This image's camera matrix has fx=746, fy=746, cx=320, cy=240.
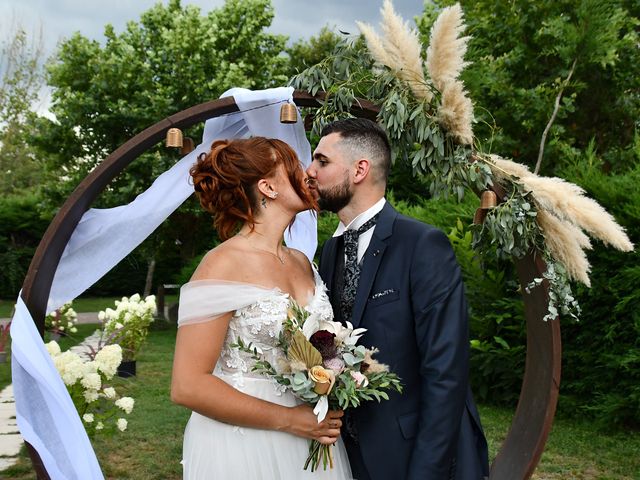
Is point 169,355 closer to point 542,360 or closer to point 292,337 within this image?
point 542,360

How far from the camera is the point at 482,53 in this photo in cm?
1207

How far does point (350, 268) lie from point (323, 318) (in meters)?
0.47

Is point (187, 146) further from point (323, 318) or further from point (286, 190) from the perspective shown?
point (323, 318)

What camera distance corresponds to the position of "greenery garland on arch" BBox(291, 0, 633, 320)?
3627mm

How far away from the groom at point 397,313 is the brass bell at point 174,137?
0.89 metres

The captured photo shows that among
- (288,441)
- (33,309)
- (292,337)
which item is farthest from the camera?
(33,309)

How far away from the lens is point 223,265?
2.97 m

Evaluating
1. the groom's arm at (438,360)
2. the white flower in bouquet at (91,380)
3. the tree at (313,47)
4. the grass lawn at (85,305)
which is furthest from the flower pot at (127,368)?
the tree at (313,47)

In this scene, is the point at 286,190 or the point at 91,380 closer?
the point at 286,190

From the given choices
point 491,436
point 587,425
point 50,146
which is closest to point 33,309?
point 491,436

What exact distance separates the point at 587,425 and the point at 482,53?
6735 mm

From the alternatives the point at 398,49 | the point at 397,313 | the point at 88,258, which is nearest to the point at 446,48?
the point at 398,49

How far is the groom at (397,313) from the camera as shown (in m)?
2.95

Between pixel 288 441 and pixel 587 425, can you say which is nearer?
pixel 288 441
